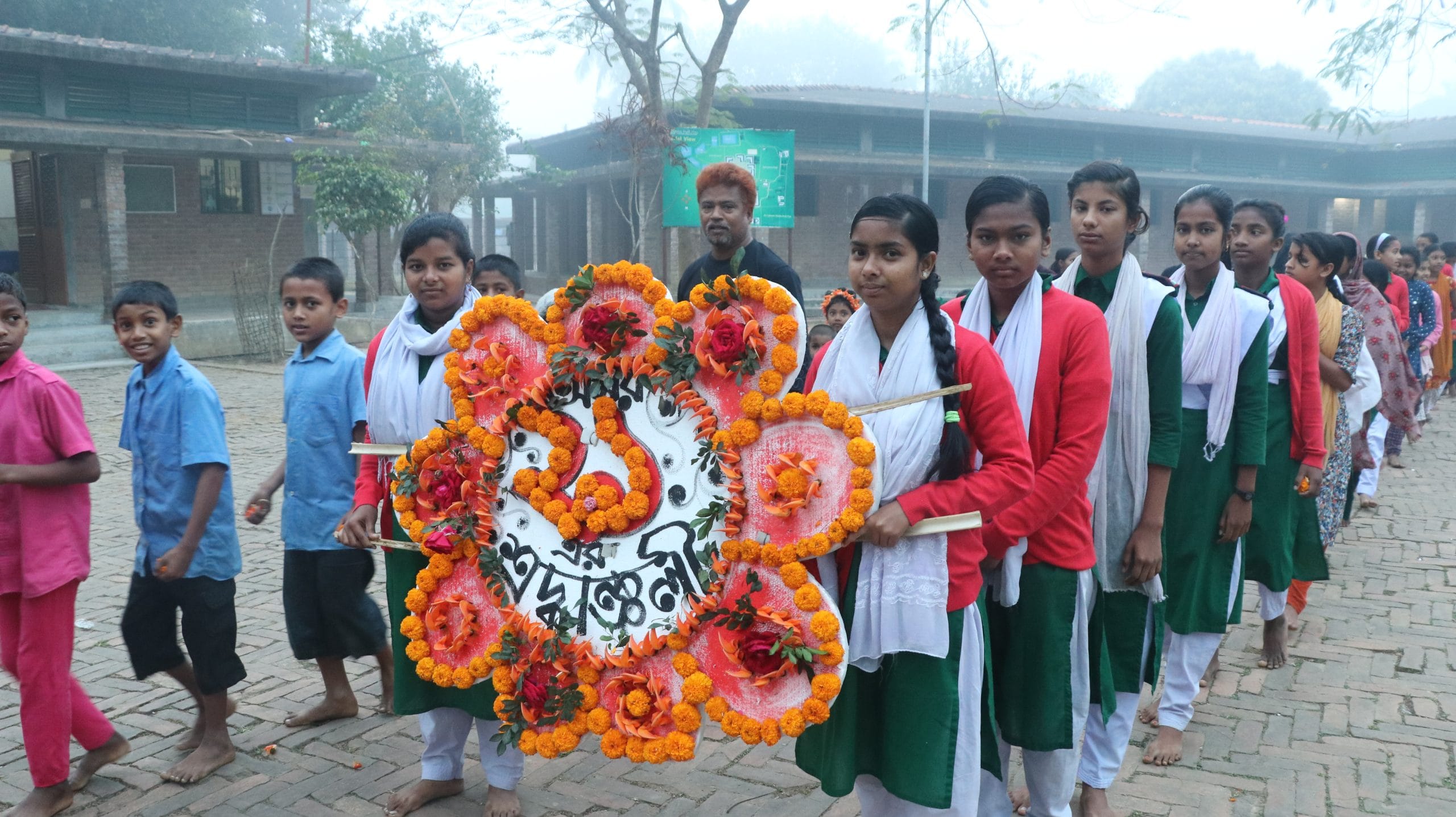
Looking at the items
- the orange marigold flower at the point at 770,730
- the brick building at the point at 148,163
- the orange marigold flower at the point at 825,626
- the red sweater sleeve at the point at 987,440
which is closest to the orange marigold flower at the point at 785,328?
the red sweater sleeve at the point at 987,440

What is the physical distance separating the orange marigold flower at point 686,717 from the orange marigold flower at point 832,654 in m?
0.32

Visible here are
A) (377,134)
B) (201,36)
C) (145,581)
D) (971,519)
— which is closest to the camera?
(971,519)

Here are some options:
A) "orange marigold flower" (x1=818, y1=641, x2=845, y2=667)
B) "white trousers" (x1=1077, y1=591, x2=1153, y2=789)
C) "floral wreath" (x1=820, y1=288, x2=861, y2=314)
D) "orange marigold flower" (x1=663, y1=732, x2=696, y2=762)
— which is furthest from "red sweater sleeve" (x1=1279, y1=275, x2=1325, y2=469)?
"orange marigold flower" (x1=663, y1=732, x2=696, y2=762)

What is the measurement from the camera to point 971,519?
2238 millimetres

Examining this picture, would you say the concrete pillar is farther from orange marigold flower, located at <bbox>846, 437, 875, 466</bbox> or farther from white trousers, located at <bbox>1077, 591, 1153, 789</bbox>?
orange marigold flower, located at <bbox>846, 437, 875, 466</bbox>

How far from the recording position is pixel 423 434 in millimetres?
3078

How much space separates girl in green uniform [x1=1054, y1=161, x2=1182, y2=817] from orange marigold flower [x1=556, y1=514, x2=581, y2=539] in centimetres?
136

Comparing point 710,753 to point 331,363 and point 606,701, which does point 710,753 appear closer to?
point 606,701

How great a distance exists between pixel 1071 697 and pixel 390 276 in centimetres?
1908

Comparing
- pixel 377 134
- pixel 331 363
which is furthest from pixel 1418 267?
pixel 377 134

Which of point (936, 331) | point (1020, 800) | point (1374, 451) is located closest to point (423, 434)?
point (936, 331)

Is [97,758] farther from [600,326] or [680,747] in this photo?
[600,326]

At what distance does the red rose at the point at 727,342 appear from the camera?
230 cm

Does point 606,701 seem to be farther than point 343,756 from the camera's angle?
No
